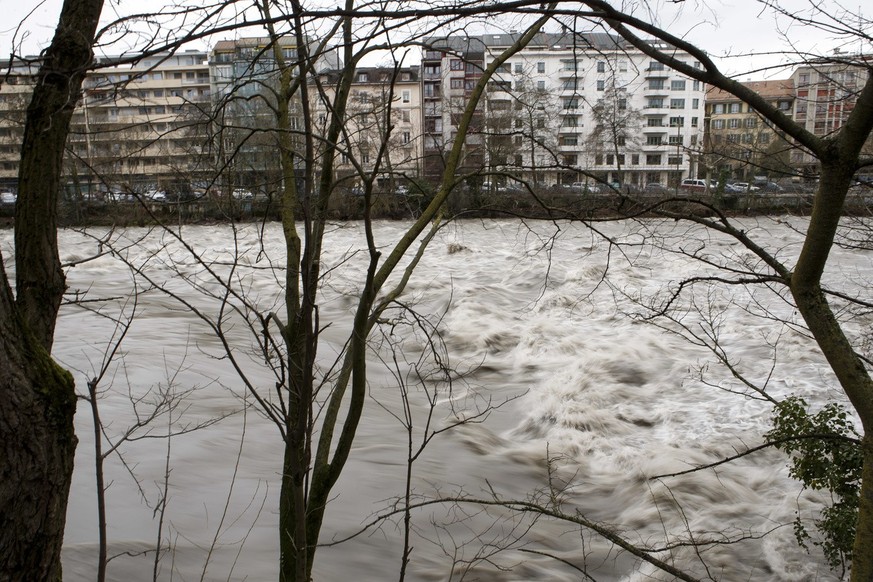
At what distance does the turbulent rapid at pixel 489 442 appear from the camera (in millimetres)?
5523

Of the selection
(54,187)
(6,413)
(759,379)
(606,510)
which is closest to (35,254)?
A: (54,187)

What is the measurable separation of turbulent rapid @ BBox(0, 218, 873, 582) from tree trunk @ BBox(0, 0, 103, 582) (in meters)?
0.39

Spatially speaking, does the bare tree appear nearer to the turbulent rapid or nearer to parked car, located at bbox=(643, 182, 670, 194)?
the turbulent rapid

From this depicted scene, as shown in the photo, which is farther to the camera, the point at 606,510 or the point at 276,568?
the point at 606,510

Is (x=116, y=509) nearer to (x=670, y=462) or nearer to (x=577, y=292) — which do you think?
(x=670, y=462)

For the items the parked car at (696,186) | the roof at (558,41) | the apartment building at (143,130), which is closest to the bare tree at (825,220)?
the roof at (558,41)

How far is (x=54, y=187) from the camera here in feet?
8.57

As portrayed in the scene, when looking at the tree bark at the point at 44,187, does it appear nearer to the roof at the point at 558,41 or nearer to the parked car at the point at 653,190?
the roof at the point at 558,41

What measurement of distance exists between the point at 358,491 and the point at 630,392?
435cm

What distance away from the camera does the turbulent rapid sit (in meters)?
5.52

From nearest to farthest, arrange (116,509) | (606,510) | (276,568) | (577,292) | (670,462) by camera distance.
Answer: (276,568), (116,509), (606,510), (670,462), (577,292)

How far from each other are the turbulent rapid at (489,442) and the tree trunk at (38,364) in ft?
1.26

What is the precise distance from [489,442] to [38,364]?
661 cm

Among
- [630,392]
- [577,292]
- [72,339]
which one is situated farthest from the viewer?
[577,292]
